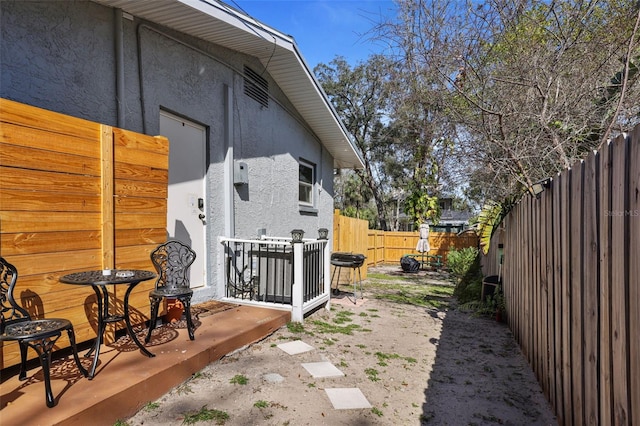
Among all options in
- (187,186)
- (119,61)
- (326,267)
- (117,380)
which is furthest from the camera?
(326,267)

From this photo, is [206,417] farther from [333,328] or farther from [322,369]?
[333,328]

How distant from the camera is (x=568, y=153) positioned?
5168mm

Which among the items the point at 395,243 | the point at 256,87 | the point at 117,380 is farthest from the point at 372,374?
the point at 395,243

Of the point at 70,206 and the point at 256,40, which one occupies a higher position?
the point at 256,40

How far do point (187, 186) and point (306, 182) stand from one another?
403cm

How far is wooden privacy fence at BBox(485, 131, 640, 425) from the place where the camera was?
161 centimetres

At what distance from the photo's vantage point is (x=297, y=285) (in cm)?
486

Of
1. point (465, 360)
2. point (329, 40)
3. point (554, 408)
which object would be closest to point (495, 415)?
point (554, 408)

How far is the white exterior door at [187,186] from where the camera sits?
14.7 ft

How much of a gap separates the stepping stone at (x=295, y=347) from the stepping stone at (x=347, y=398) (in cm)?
89

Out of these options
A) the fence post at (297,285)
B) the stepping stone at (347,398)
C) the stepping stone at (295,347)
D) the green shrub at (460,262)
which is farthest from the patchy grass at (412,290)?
the stepping stone at (347,398)

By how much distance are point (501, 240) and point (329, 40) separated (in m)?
4.57

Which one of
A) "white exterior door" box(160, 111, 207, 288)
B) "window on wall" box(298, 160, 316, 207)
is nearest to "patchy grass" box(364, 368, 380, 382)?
"white exterior door" box(160, 111, 207, 288)

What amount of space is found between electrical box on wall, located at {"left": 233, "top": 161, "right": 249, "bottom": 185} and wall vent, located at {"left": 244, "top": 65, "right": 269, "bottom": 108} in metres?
1.25
